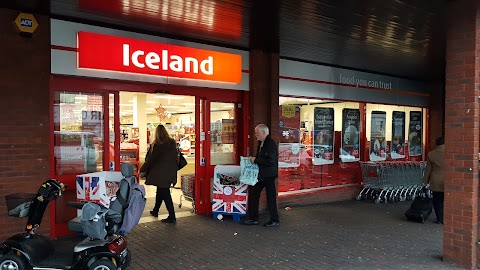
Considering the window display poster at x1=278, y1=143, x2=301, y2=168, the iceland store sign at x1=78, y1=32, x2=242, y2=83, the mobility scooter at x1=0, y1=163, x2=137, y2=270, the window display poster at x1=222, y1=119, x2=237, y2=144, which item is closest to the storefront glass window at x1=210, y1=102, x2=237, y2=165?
the window display poster at x1=222, y1=119, x2=237, y2=144

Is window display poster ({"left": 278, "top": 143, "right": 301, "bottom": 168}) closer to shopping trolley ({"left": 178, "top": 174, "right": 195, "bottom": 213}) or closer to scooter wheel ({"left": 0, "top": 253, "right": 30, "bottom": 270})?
shopping trolley ({"left": 178, "top": 174, "right": 195, "bottom": 213})

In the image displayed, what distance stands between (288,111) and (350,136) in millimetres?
2403

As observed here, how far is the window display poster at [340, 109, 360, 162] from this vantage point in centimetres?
1102

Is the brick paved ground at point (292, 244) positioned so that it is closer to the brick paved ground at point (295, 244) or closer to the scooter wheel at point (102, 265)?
the brick paved ground at point (295, 244)

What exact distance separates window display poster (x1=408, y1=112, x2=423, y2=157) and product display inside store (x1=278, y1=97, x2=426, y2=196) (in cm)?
3

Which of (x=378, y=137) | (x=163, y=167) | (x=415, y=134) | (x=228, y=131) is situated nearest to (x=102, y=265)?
(x=163, y=167)

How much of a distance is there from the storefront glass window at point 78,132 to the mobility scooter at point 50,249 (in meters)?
1.97

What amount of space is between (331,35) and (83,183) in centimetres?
489

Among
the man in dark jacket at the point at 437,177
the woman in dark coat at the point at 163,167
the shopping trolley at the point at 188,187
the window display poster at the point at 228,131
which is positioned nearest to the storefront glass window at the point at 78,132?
the woman in dark coat at the point at 163,167

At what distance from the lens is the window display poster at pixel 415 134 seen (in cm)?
1308

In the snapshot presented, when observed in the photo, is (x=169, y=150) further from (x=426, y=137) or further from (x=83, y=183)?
(x=426, y=137)

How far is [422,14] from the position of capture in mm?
6484

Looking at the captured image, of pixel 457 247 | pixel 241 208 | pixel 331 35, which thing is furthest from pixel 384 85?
pixel 457 247

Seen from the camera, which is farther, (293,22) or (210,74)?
(210,74)
